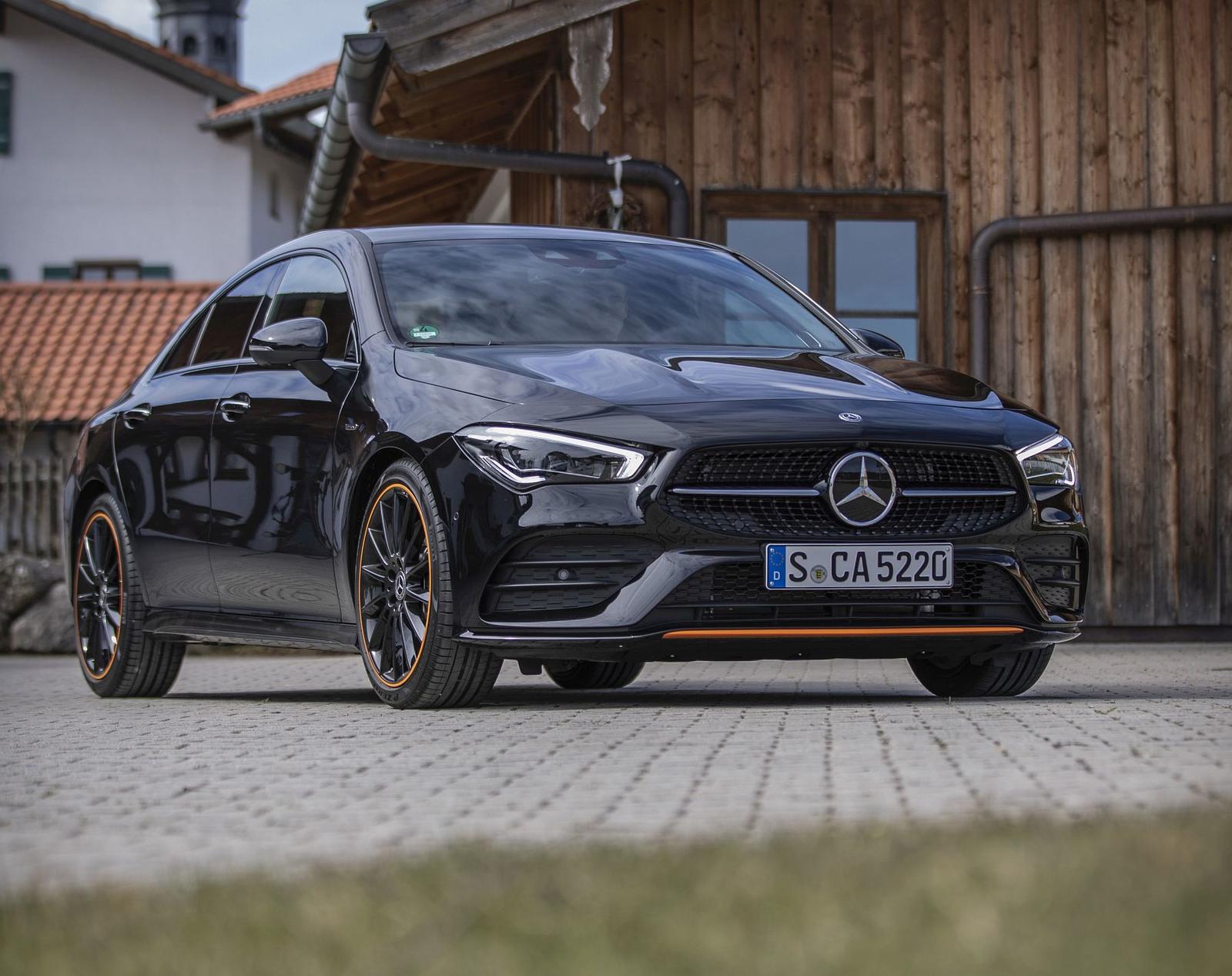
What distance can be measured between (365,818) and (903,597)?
2.65 meters

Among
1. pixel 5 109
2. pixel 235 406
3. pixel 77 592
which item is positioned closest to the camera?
pixel 235 406

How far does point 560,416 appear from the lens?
6148mm

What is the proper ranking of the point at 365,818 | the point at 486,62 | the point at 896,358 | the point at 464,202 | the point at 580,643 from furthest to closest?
the point at 464,202, the point at 486,62, the point at 896,358, the point at 580,643, the point at 365,818

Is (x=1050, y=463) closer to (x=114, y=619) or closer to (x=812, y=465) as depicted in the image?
(x=812, y=465)

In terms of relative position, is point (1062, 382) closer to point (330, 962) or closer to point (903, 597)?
point (903, 597)

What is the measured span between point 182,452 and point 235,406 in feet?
1.54

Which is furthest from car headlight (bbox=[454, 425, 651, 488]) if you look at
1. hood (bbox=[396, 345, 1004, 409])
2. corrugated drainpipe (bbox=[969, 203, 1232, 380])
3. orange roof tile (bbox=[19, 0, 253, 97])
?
orange roof tile (bbox=[19, 0, 253, 97])

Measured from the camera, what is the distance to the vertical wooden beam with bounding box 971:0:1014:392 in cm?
1298

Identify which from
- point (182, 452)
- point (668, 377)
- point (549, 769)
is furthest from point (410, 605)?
point (182, 452)

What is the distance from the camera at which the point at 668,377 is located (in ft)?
21.3

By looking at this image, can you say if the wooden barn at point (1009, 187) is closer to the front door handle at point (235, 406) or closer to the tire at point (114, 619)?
the tire at point (114, 619)

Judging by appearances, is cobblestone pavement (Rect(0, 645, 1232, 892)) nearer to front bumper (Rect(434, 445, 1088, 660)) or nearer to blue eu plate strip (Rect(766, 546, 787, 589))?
front bumper (Rect(434, 445, 1088, 660))

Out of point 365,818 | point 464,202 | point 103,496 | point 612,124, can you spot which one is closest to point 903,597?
point 365,818

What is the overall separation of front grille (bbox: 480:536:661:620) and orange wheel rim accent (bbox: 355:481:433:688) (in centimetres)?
25
